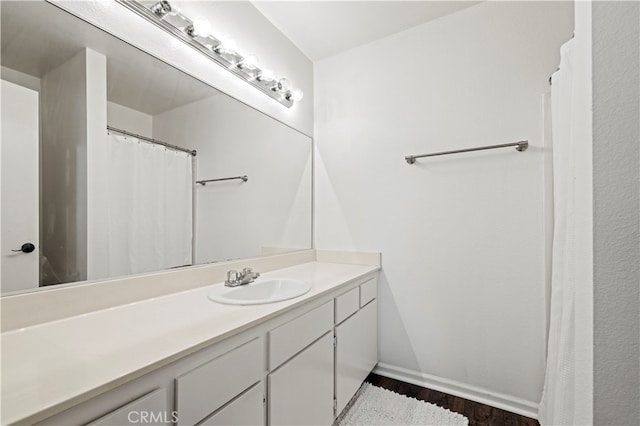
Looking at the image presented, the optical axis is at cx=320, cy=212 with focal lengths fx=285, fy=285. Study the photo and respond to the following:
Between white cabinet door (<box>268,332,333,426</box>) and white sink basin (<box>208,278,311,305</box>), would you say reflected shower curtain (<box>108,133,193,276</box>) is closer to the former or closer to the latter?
white sink basin (<box>208,278,311,305</box>)

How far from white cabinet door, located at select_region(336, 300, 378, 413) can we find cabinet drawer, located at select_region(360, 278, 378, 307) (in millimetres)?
39

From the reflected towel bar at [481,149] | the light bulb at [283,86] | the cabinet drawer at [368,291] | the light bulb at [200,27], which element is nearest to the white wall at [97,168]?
the light bulb at [200,27]

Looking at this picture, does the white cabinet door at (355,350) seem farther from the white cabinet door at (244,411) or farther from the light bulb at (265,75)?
the light bulb at (265,75)

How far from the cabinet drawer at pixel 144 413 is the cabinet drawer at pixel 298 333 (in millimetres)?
387

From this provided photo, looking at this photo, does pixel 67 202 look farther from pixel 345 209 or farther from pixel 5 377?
pixel 345 209

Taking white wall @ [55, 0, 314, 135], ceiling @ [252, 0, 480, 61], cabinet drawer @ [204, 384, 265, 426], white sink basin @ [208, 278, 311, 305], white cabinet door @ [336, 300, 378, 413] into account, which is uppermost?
ceiling @ [252, 0, 480, 61]

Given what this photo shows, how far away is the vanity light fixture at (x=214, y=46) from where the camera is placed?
119 centimetres

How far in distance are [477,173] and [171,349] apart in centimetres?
177

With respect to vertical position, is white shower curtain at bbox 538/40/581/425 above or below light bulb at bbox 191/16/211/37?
below

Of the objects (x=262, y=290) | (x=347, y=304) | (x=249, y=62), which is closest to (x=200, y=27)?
(x=249, y=62)

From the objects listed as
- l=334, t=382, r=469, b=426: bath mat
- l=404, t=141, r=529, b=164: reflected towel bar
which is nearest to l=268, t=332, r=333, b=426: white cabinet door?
l=334, t=382, r=469, b=426: bath mat

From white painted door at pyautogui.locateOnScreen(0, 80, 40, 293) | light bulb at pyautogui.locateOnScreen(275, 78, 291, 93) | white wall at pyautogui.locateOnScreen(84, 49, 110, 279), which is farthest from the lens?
light bulb at pyautogui.locateOnScreen(275, 78, 291, 93)

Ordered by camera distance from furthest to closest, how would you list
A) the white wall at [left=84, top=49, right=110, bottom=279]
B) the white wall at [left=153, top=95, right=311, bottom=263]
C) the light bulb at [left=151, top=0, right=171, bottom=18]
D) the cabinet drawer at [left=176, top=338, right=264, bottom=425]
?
1. the white wall at [left=153, top=95, right=311, bottom=263]
2. the light bulb at [left=151, top=0, right=171, bottom=18]
3. the white wall at [left=84, top=49, right=110, bottom=279]
4. the cabinet drawer at [left=176, top=338, right=264, bottom=425]

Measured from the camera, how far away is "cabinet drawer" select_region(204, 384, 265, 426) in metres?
0.83
